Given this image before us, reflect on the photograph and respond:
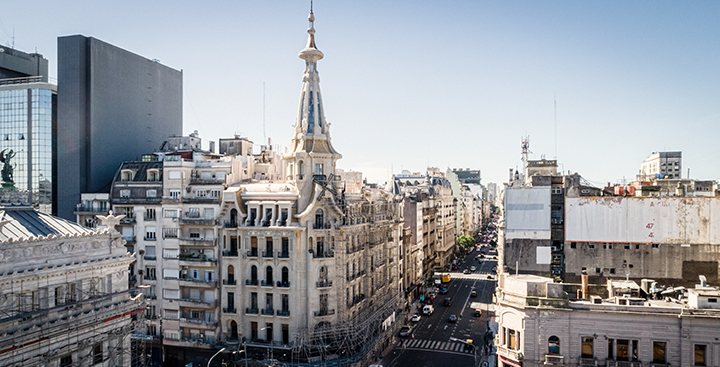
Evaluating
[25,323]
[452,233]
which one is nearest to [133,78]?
[25,323]

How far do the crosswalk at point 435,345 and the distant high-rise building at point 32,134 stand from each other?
2472 inches

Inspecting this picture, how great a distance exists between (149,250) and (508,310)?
48979 mm

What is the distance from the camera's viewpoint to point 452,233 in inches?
6560

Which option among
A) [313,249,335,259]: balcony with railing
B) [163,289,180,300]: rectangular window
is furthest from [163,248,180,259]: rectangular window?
[313,249,335,259]: balcony with railing

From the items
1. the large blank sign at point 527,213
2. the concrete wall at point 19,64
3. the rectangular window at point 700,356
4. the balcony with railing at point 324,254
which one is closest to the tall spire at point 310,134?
the balcony with railing at point 324,254

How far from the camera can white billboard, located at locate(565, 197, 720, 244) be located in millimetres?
62781

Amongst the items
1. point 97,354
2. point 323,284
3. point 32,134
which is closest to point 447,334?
point 323,284

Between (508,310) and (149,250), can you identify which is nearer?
(508,310)

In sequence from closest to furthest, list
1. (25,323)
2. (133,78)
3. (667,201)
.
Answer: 1. (25,323)
2. (667,201)
3. (133,78)

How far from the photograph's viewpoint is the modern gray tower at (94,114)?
81938mm

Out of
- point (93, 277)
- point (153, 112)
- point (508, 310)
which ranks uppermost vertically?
point (153, 112)

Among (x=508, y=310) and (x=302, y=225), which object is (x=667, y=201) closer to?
(x=508, y=310)

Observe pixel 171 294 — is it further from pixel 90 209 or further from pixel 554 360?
pixel 554 360

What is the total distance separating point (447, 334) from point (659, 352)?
1659 inches
